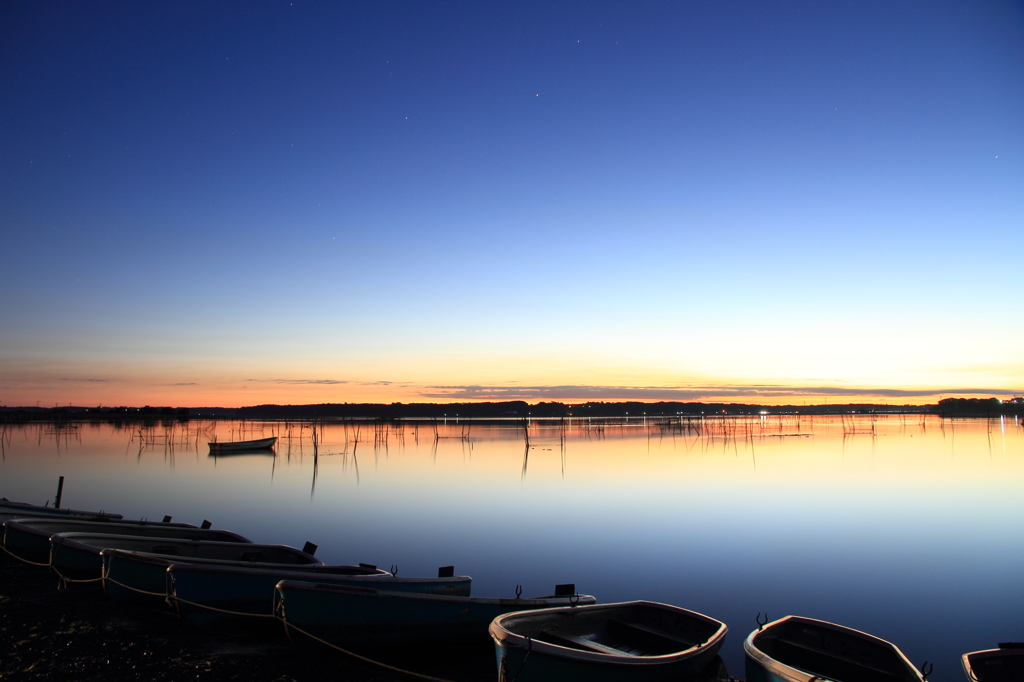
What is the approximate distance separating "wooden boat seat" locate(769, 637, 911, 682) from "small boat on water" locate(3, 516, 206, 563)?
10012 millimetres

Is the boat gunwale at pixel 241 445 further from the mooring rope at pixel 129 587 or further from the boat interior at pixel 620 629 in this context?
the boat interior at pixel 620 629

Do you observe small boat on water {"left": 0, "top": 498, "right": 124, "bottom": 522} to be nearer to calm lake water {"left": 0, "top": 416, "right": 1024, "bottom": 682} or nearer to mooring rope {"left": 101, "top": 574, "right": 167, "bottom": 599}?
calm lake water {"left": 0, "top": 416, "right": 1024, "bottom": 682}

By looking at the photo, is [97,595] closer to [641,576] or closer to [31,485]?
[641,576]

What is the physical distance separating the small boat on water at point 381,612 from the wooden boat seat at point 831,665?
103 inches

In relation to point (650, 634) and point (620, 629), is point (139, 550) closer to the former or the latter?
A: point (620, 629)

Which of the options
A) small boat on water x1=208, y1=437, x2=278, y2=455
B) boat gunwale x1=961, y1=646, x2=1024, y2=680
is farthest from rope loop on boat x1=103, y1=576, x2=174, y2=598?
small boat on water x1=208, y1=437, x2=278, y2=455

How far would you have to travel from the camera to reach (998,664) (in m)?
6.31

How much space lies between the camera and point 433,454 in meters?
40.9

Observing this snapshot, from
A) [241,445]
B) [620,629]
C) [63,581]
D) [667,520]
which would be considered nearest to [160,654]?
[63,581]

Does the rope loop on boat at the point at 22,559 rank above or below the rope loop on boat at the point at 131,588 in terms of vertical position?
below

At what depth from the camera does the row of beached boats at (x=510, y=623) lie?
245 inches

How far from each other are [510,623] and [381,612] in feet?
5.93

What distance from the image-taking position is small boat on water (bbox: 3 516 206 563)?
11.5 m

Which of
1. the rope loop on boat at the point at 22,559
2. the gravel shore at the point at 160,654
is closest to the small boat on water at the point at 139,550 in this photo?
the rope loop on boat at the point at 22,559
